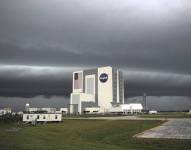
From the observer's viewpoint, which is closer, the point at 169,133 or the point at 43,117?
the point at 169,133

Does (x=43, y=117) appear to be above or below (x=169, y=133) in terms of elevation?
above

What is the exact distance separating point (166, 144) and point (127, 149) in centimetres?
762

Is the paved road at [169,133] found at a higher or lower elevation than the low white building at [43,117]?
lower

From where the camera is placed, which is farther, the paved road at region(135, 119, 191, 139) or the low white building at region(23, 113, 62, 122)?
the low white building at region(23, 113, 62, 122)

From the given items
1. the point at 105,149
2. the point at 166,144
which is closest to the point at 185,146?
the point at 166,144

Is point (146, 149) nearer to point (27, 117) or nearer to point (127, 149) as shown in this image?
point (127, 149)

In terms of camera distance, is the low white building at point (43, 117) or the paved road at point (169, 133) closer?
the paved road at point (169, 133)

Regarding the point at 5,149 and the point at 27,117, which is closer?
the point at 5,149

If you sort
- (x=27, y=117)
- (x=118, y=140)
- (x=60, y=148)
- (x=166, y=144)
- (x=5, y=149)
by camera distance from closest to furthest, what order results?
(x=5, y=149), (x=60, y=148), (x=166, y=144), (x=118, y=140), (x=27, y=117)

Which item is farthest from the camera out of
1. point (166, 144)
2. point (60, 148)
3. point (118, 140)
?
point (118, 140)

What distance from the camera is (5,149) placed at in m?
44.3

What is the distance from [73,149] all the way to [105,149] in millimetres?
4566

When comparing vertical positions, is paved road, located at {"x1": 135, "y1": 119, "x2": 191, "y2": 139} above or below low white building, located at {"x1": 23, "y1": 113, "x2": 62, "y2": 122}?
below

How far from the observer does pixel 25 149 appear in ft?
149
